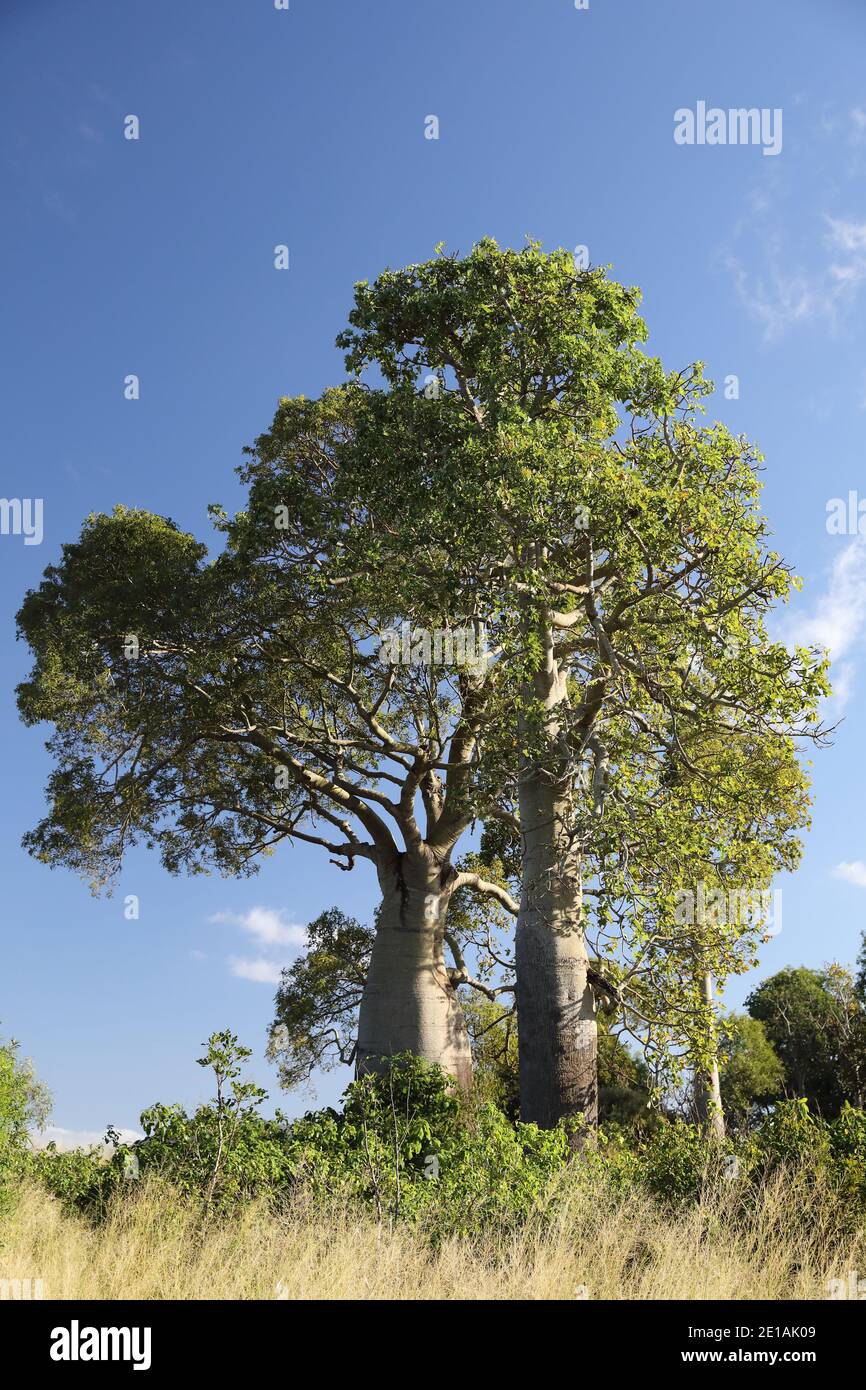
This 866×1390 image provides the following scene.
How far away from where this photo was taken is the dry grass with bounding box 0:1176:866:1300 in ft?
21.5

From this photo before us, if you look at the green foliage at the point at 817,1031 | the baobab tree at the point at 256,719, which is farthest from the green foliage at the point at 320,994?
the green foliage at the point at 817,1031

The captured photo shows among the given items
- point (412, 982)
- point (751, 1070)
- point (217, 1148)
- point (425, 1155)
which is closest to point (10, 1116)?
point (217, 1148)

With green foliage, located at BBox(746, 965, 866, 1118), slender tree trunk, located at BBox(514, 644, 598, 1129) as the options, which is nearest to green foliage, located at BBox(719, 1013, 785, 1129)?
green foliage, located at BBox(746, 965, 866, 1118)

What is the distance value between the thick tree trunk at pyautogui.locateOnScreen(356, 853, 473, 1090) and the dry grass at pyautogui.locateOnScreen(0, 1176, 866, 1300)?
19.9 feet

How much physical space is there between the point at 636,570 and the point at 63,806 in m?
9.84

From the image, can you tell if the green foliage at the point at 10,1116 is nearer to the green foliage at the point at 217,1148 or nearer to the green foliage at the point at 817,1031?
the green foliage at the point at 217,1148

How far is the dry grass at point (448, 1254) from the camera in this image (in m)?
6.56

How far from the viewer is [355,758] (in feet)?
56.7

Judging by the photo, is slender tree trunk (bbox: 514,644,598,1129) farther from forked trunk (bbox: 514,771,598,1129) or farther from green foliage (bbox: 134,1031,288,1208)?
green foliage (bbox: 134,1031,288,1208)

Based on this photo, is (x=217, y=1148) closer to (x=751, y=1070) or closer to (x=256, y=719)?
Result: (x=256, y=719)

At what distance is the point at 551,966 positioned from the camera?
1184 cm

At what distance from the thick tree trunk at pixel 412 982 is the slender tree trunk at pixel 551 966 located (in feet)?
9.42
